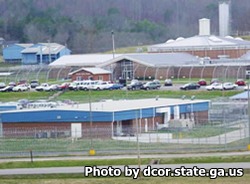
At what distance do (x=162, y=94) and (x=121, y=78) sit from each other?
650 cm

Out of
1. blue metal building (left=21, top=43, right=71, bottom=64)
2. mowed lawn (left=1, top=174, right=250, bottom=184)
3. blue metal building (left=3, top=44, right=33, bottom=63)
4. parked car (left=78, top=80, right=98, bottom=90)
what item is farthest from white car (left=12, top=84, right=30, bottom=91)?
mowed lawn (left=1, top=174, right=250, bottom=184)

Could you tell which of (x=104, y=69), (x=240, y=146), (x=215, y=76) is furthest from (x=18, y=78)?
(x=240, y=146)

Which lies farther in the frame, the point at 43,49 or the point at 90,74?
the point at 43,49

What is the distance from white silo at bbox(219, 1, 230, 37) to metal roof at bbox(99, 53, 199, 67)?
13.3 meters

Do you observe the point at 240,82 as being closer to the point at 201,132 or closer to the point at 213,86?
the point at 213,86

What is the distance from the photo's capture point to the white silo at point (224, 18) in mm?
53188

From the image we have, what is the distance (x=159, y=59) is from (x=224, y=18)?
15945 mm

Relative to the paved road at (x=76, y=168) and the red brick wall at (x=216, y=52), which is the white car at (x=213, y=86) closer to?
the red brick wall at (x=216, y=52)

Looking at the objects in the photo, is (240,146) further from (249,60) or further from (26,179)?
(249,60)

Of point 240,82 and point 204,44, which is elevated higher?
point 204,44

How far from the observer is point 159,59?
127 ft

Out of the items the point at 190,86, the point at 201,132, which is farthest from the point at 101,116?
the point at 190,86

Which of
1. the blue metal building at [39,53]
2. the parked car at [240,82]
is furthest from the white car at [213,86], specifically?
the blue metal building at [39,53]

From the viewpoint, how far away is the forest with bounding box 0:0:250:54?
59.2m
